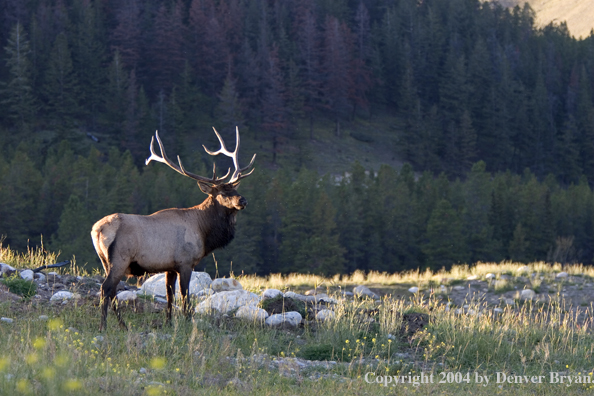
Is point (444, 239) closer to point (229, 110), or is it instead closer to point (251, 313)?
point (229, 110)

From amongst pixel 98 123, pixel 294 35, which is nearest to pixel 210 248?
pixel 98 123

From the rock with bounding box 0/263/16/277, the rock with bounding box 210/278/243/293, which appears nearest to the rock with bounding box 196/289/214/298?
the rock with bounding box 210/278/243/293

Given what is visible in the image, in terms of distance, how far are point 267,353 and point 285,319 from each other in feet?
4.82

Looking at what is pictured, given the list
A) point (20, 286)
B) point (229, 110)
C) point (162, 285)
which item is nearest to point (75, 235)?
point (162, 285)

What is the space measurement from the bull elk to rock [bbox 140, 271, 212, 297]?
1.51m

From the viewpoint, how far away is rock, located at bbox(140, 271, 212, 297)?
10720 mm

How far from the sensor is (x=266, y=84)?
7819 cm

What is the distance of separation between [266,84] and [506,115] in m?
29.3

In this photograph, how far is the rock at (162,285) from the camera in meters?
10.7

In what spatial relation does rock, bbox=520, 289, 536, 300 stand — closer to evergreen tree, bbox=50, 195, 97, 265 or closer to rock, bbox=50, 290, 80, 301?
rock, bbox=50, 290, 80, 301

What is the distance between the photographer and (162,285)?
1095 cm

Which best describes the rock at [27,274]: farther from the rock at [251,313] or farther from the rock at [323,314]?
the rock at [323,314]

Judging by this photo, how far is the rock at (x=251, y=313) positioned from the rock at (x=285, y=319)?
0.36 feet

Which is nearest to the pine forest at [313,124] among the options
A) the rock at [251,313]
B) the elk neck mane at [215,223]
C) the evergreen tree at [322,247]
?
the evergreen tree at [322,247]
